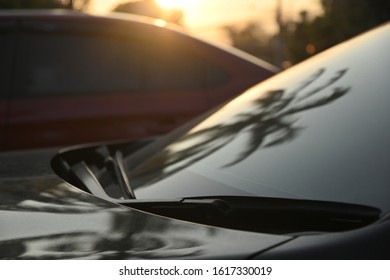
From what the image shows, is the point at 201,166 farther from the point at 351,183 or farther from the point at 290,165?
the point at 351,183

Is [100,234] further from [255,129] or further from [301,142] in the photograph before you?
[255,129]

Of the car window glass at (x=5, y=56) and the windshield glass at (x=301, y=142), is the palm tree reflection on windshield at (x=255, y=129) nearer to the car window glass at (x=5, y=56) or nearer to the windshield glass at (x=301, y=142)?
the windshield glass at (x=301, y=142)

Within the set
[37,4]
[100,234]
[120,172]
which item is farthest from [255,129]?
[37,4]

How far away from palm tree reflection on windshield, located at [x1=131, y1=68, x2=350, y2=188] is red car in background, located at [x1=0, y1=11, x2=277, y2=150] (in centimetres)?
167

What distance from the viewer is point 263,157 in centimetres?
175

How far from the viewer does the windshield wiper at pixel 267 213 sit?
4.60 ft

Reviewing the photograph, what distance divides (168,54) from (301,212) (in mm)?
2701

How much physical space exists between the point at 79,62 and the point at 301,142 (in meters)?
2.52

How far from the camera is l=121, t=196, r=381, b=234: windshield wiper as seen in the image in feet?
4.60

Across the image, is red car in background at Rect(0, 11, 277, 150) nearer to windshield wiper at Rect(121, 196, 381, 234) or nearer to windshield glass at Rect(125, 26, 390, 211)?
windshield glass at Rect(125, 26, 390, 211)

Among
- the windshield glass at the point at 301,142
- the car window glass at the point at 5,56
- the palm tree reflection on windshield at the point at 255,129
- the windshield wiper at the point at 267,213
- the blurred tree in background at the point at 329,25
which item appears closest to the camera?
the windshield wiper at the point at 267,213

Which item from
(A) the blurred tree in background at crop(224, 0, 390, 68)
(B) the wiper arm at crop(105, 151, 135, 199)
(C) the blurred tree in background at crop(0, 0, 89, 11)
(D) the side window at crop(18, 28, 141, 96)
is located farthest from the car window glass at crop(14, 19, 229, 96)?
(C) the blurred tree in background at crop(0, 0, 89, 11)

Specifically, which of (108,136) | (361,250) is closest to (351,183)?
(361,250)

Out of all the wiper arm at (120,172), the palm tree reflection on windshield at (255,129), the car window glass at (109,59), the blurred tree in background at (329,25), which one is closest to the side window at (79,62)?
the car window glass at (109,59)
